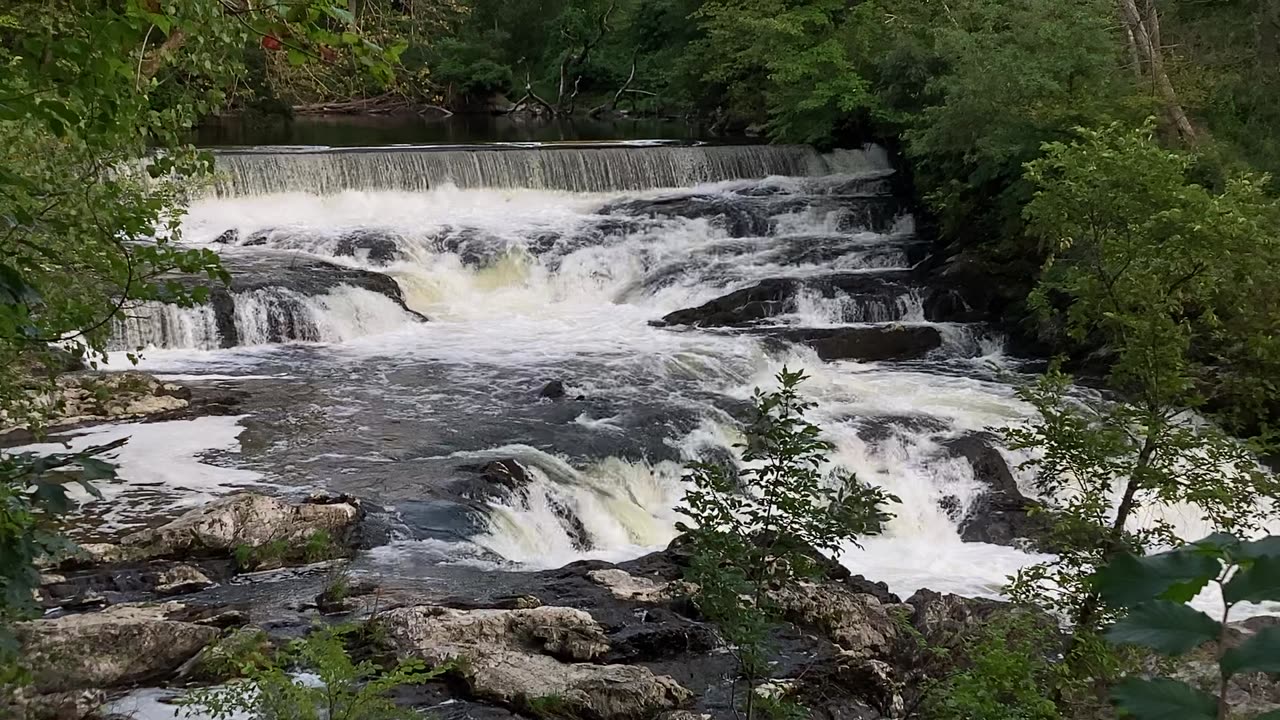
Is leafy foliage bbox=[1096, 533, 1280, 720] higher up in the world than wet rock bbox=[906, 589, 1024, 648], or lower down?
higher up

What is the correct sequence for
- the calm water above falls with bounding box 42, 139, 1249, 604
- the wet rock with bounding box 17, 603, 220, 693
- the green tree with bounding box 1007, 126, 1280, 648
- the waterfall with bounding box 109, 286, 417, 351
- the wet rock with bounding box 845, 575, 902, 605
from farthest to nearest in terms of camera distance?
the waterfall with bounding box 109, 286, 417, 351
the calm water above falls with bounding box 42, 139, 1249, 604
the wet rock with bounding box 845, 575, 902, 605
the wet rock with bounding box 17, 603, 220, 693
the green tree with bounding box 1007, 126, 1280, 648

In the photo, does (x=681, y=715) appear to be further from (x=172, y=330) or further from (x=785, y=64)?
(x=785, y=64)

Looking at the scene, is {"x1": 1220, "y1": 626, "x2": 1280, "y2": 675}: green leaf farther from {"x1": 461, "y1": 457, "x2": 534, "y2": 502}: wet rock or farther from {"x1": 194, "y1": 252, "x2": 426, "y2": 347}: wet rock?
{"x1": 194, "y1": 252, "x2": 426, "y2": 347}: wet rock

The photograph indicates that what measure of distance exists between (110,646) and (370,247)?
38.8 feet

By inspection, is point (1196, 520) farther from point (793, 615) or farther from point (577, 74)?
point (577, 74)

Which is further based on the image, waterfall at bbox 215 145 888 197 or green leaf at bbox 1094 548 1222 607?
waterfall at bbox 215 145 888 197

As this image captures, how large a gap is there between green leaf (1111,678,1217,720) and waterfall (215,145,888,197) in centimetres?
1859

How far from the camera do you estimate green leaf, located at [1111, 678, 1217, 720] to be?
1.01 m

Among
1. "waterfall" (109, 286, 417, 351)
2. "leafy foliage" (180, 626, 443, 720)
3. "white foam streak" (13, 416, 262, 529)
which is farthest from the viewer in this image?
"waterfall" (109, 286, 417, 351)

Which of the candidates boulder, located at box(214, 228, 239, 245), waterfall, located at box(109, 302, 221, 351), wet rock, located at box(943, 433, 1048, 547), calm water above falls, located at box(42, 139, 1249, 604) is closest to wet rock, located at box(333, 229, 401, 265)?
calm water above falls, located at box(42, 139, 1249, 604)

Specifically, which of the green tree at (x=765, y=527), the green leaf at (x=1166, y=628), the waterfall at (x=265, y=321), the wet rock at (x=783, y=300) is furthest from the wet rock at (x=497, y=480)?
the green leaf at (x=1166, y=628)

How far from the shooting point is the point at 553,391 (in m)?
12.3

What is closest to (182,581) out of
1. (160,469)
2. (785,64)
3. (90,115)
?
(160,469)

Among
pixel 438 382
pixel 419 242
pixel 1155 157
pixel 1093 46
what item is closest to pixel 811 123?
pixel 1093 46
